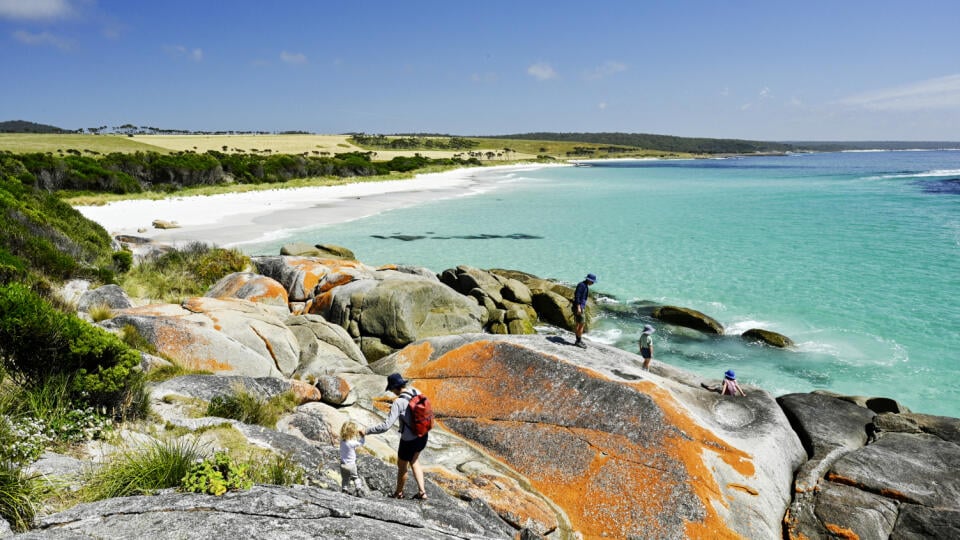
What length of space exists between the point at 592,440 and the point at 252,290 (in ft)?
46.8

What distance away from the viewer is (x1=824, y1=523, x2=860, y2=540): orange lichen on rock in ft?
26.2

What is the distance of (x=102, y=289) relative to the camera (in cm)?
1592

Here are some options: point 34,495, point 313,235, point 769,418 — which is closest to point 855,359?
point 769,418

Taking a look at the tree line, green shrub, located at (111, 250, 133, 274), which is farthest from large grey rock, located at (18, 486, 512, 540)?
the tree line

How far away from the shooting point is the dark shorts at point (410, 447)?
7023mm

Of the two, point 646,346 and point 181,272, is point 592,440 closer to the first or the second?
point 646,346

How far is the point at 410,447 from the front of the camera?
703 cm

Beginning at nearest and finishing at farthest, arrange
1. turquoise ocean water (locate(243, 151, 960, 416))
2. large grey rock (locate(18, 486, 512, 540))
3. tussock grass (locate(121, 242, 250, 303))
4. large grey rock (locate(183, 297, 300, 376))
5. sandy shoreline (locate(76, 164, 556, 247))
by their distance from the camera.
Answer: large grey rock (locate(18, 486, 512, 540)) < large grey rock (locate(183, 297, 300, 376)) < turquoise ocean water (locate(243, 151, 960, 416)) < tussock grass (locate(121, 242, 250, 303)) < sandy shoreline (locate(76, 164, 556, 247))

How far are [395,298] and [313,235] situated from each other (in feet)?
Result: 79.7

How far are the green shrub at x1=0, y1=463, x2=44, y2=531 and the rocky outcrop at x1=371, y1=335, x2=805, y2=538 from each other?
22.2 ft

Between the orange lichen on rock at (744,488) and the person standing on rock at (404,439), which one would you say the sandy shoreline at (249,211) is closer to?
the person standing on rock at (404,439)

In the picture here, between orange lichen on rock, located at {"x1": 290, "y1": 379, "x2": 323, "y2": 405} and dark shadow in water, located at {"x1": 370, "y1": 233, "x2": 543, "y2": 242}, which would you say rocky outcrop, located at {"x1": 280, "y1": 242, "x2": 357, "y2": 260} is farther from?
orange lichen on rock, located at {"x1": 290, "y1": 379, "x2": 323, "y2": 405}

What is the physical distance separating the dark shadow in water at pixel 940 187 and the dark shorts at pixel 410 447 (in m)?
89.9

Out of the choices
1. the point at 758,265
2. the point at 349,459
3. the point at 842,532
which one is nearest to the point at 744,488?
the point at 842,532
